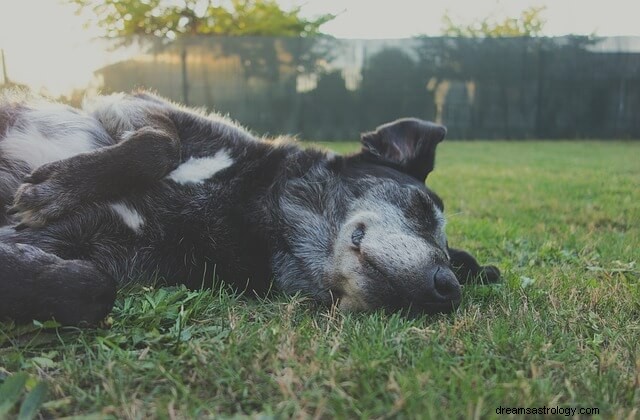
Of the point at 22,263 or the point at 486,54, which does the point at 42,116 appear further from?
the point at 486,54

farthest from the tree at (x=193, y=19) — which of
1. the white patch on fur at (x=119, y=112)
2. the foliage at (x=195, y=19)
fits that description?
the white patch on fur at (x=119, y=112)

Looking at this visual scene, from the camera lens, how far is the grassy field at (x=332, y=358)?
62.6 inches

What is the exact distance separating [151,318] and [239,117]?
1634 cm

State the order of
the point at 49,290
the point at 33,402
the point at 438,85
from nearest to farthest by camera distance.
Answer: the point at 33,402 < the point at 49,290 < the point at 438,85

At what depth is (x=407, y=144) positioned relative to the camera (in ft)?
12.0

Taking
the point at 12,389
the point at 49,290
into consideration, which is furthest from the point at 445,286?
the point at 12,389

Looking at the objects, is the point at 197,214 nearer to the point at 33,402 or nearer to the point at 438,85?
the point at 33,402

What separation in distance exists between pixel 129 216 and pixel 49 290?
2.46ft

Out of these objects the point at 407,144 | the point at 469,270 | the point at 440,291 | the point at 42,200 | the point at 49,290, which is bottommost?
the point at 469,270

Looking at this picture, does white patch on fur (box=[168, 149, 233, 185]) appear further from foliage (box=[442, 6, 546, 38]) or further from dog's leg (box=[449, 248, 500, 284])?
foliage (box=[442, 6, 546, 38])

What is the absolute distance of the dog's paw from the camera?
2578mm

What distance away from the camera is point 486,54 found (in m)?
19.4

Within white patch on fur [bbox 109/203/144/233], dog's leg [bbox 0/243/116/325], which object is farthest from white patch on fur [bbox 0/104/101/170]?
dog's leg [bbox 0/243/116/325]

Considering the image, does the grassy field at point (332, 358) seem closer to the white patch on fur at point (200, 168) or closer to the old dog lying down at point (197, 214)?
the old dog lying down at point (197, 214)
